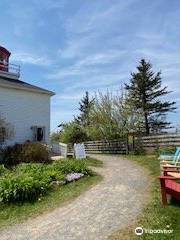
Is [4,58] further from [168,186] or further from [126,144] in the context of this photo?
[168,186]

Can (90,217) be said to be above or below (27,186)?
below

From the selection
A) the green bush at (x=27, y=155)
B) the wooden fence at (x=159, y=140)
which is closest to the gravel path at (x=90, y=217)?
the green bush at (x=27, y=155)

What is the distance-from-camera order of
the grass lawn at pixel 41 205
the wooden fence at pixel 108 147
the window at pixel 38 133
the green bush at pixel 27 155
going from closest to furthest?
the grass lawn at pixel 41 205
the green bush at pixel 27 155
the window at pixel 38 133
the wooden fence at pixel 108 147

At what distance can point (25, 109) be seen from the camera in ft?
86.9

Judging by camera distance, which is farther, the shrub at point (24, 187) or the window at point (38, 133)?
the window at point (38, 133)

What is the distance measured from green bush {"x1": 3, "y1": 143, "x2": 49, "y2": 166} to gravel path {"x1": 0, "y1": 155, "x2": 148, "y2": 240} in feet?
30.7

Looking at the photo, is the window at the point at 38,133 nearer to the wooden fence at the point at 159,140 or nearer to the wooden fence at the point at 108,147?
the wooden fence at the point at 108,147

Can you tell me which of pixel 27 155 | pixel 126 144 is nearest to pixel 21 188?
pixel 27 155

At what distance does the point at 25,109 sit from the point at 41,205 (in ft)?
51.6

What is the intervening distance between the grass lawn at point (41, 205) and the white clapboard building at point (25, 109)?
1260 centimetres

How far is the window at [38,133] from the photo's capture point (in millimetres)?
26938

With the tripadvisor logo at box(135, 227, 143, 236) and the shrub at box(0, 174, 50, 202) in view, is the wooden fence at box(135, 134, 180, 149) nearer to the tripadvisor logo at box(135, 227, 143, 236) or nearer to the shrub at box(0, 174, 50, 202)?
the shrub at box(0, 174, 50, 202)

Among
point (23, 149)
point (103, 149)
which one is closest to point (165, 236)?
point (23, 149)

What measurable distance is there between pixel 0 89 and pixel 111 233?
729 inches
